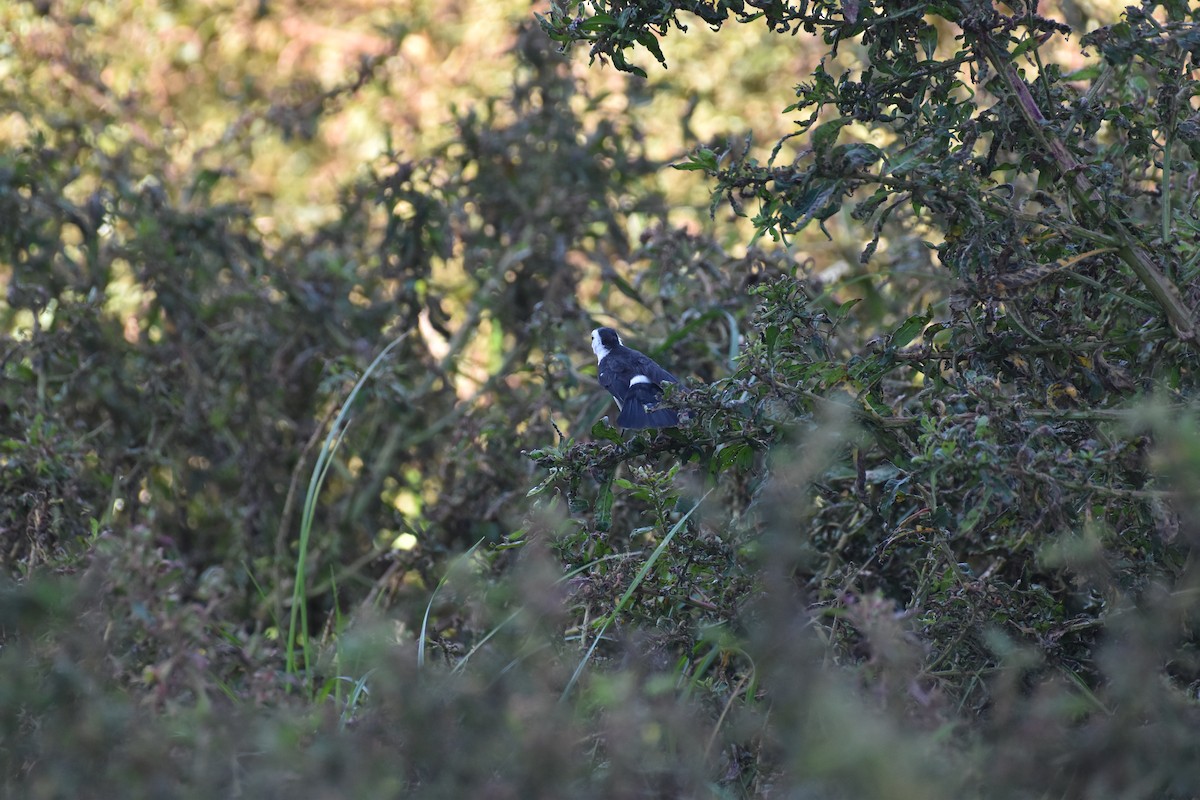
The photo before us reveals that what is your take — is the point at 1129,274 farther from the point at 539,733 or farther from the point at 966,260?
the point at 539,733

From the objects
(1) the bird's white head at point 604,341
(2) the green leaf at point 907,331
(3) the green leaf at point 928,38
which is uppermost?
(3) the green leaf at point 928,38

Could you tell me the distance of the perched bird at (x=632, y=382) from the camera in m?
3.19

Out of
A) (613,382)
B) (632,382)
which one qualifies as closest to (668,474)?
(632,382)

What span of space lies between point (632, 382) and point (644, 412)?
11.6 inches

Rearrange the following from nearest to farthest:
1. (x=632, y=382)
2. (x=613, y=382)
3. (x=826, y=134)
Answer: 1. (x=826, y=134)
2. (x=632, y=382)
3. (x=613, y=382)

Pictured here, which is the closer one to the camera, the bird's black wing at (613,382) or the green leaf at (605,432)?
the green leaf at (605,432)

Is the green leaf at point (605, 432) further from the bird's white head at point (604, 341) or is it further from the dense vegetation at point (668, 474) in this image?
the bird's white head at point (604, 341)

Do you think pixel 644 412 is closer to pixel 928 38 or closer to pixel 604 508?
pixel 604 508

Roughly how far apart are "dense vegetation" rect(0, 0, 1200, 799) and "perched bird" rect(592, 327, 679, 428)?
15cm

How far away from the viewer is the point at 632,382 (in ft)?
11.7

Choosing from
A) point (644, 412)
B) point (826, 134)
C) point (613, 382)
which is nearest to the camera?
point (826, 134)

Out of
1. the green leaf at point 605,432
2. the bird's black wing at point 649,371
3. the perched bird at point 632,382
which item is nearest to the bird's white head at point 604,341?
the perched bird at point 632,382

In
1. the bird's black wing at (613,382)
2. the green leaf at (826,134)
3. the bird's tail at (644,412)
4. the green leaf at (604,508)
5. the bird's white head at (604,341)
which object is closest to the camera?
the green leaf at (826,134)

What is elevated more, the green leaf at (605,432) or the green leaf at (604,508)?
the green leaf at (605,432)
